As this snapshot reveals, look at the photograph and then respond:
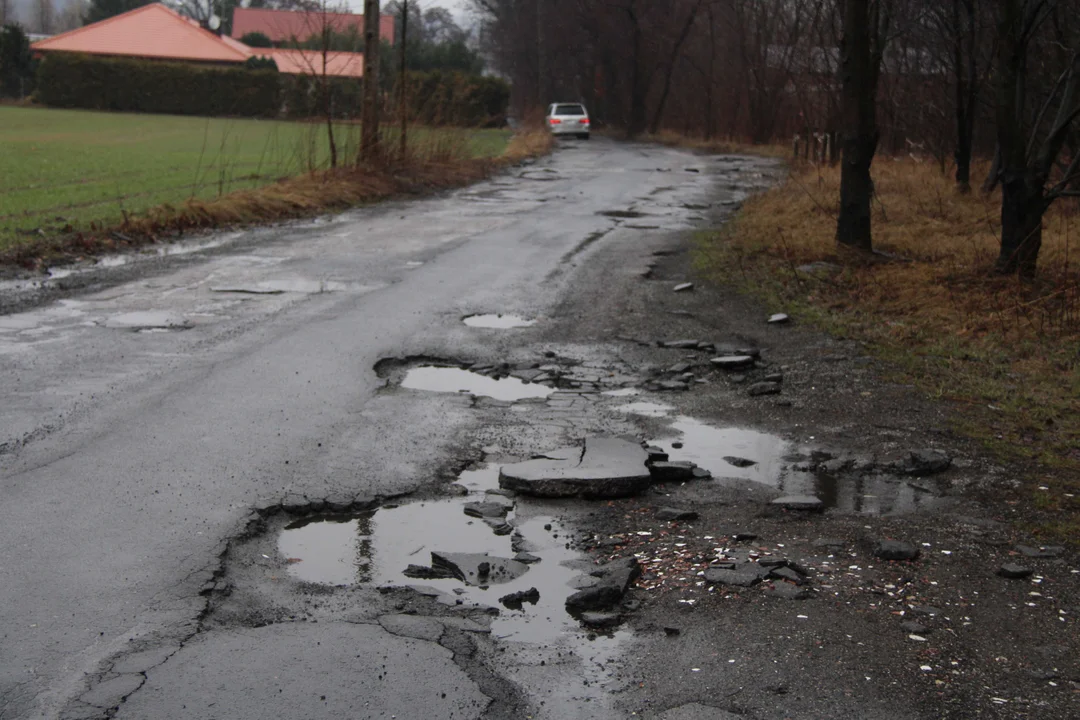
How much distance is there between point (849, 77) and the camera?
12.8 metres

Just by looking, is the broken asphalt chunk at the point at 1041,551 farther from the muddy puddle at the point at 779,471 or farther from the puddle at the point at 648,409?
the puddle at the point at 648,409

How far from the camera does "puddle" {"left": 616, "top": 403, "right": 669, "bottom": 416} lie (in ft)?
22.5

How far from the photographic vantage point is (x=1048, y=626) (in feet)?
13.1

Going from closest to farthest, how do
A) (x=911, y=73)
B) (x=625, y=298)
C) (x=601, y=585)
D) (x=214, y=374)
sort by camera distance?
(x=601, y=585) < (x=214, y=374) < (x=625, y=298) < (x=911, y=73)

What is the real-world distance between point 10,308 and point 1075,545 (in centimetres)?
832

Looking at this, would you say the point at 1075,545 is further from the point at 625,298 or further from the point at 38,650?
the point at 625,298

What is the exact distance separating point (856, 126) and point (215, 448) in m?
9.38

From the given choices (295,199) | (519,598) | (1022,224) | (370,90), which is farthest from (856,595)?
(370,90)

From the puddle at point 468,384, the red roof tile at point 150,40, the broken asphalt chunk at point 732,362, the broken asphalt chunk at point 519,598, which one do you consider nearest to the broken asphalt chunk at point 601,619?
the broken asphalt chunk at point 519,598

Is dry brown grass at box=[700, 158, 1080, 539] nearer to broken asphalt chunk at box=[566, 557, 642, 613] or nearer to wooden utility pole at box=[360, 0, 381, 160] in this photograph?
broken asphalt chunk at box=[566, 557, 642, 613]

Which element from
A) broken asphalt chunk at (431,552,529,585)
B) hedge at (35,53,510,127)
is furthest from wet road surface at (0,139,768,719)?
hedge at (35,53,510,127)

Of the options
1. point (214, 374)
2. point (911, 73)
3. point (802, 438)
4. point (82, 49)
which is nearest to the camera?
point (802, 438)

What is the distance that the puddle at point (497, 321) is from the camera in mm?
9328

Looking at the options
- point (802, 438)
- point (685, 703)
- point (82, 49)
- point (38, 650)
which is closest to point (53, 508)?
point (38, 650)
